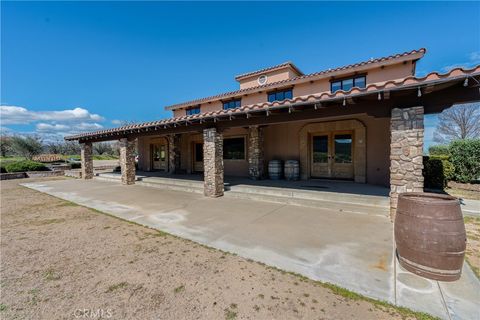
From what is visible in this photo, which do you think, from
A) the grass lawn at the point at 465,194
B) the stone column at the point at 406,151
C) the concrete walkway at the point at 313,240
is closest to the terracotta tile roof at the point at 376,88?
the stone column at the point at 406,151

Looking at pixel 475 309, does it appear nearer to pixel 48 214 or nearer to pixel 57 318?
pixel 57 318

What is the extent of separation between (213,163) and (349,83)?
7277 millimetres

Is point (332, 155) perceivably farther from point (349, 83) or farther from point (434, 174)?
point (434, 174)

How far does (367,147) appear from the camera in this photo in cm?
866

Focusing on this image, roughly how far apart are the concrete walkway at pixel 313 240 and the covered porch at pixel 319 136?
47.3 inches

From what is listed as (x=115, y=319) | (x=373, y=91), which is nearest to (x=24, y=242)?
(x=115, y=319)

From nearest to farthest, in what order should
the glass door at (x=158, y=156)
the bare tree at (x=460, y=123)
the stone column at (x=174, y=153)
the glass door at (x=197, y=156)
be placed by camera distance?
the stone column at (x=174, y=153), the glass door at (x=197, y=156), the glass door at (x=158, y=156), the bare tree at (x=460, y=123)

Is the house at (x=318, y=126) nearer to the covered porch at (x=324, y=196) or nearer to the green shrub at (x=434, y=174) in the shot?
the covered porch at (x=324, y=196)

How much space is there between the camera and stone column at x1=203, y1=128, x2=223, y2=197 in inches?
312

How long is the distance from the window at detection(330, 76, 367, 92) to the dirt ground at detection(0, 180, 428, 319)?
9.39 metres

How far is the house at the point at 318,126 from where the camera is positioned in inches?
184

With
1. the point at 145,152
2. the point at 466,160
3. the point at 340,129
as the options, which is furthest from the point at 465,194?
the point at 145,152

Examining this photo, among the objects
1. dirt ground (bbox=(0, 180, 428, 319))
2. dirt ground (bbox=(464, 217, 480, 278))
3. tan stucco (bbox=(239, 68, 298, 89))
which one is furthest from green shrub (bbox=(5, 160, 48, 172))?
dirt ground (bbox=(464, 217, 480, 278))

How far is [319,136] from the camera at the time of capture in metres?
9.98
